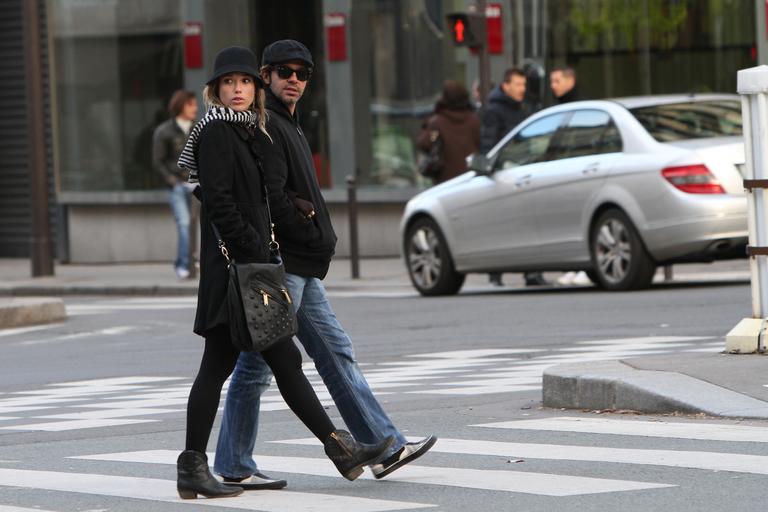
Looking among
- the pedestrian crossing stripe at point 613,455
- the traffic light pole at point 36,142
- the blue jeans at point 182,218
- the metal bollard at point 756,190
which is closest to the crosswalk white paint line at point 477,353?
the metal bollard at point 756,190

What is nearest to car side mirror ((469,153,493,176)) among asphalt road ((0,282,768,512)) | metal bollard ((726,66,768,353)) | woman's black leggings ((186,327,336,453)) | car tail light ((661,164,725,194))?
asphalt road ((0,282,768,512))

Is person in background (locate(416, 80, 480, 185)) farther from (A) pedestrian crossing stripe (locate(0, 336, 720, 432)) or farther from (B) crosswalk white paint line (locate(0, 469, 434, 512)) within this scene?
(B) crosswalk white paint line (locate(0, 469, 434, 512))

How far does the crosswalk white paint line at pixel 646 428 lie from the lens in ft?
25.8

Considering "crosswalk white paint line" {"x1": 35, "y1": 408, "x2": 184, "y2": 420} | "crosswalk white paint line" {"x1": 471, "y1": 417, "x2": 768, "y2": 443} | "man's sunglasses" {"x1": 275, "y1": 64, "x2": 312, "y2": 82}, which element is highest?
"man's sunglasses" {"x1": 275, "y1": 64, "x2": 312, "y2": 82}

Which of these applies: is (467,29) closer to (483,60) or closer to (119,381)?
(483,60)

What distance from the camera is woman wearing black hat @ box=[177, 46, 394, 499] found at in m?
6.98

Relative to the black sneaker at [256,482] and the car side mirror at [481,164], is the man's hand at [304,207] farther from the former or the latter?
the car side mirror at [481,164]

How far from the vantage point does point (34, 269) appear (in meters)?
23.3

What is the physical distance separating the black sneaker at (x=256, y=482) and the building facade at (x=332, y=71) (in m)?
15.5

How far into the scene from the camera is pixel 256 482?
282 inches

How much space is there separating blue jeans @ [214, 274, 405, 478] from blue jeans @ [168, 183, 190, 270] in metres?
14.0

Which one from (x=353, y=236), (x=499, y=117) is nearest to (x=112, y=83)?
(x=353, y=236)

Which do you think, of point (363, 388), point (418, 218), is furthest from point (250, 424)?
point (418, 218)

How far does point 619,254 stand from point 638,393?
279 inches
